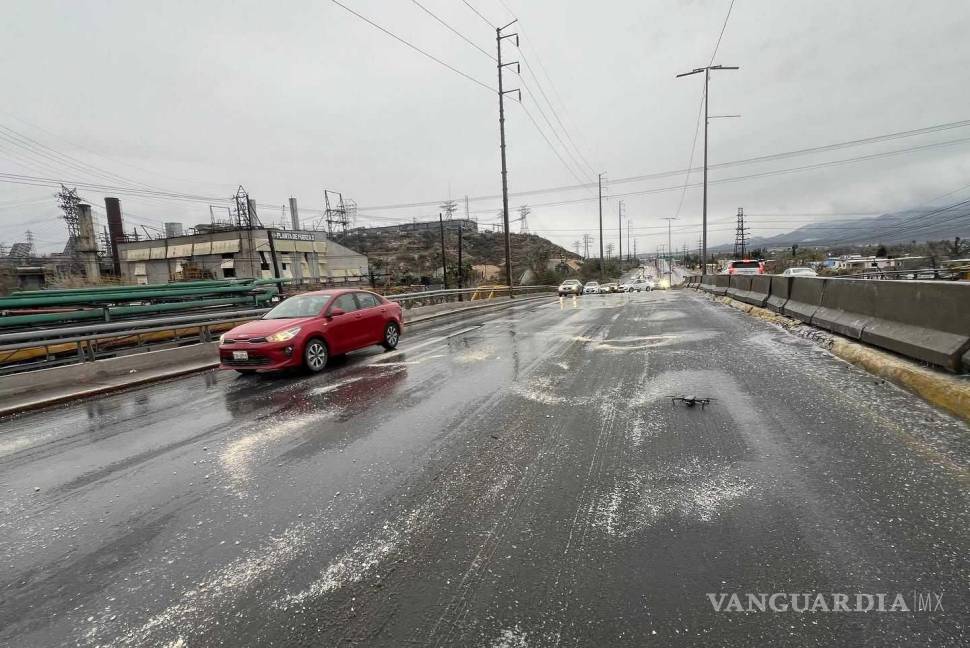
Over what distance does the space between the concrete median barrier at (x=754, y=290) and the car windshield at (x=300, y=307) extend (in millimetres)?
13664

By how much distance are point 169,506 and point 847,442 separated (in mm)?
5651

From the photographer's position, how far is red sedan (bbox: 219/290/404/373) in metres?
7.79

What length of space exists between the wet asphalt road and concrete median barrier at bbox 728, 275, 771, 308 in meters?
10.2

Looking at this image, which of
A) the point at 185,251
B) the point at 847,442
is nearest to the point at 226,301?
the point at 847,442

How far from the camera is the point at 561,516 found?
3.06 m

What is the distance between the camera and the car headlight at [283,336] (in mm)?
7809

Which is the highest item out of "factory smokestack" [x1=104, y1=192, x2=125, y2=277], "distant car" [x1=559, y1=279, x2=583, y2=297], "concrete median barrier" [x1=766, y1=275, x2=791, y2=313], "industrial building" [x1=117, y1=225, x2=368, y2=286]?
"factory smokestack" [x1=104, y1=192, x2=125, y2=277]

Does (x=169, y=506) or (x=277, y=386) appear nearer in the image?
(x=169, y=506)

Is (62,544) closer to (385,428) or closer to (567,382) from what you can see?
(385,428)

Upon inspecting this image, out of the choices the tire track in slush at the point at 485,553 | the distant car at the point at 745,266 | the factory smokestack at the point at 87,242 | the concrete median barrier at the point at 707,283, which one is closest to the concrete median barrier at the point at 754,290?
the concrete median barrier at the point at 707,283

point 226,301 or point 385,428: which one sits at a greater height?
point 226,301

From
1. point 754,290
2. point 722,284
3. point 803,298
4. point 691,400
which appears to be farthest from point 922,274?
point 691,400

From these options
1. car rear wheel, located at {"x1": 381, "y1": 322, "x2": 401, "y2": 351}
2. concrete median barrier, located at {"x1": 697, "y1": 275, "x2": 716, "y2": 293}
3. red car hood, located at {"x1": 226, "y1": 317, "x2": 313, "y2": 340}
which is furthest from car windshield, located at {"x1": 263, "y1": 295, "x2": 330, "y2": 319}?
concrete median barrier, located at {"x1": 697, "y1": 275, "x2": 716, "y2": 293}

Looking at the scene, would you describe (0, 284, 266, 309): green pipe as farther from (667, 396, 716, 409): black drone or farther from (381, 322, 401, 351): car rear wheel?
(667, 396, 716, 409): black drone
